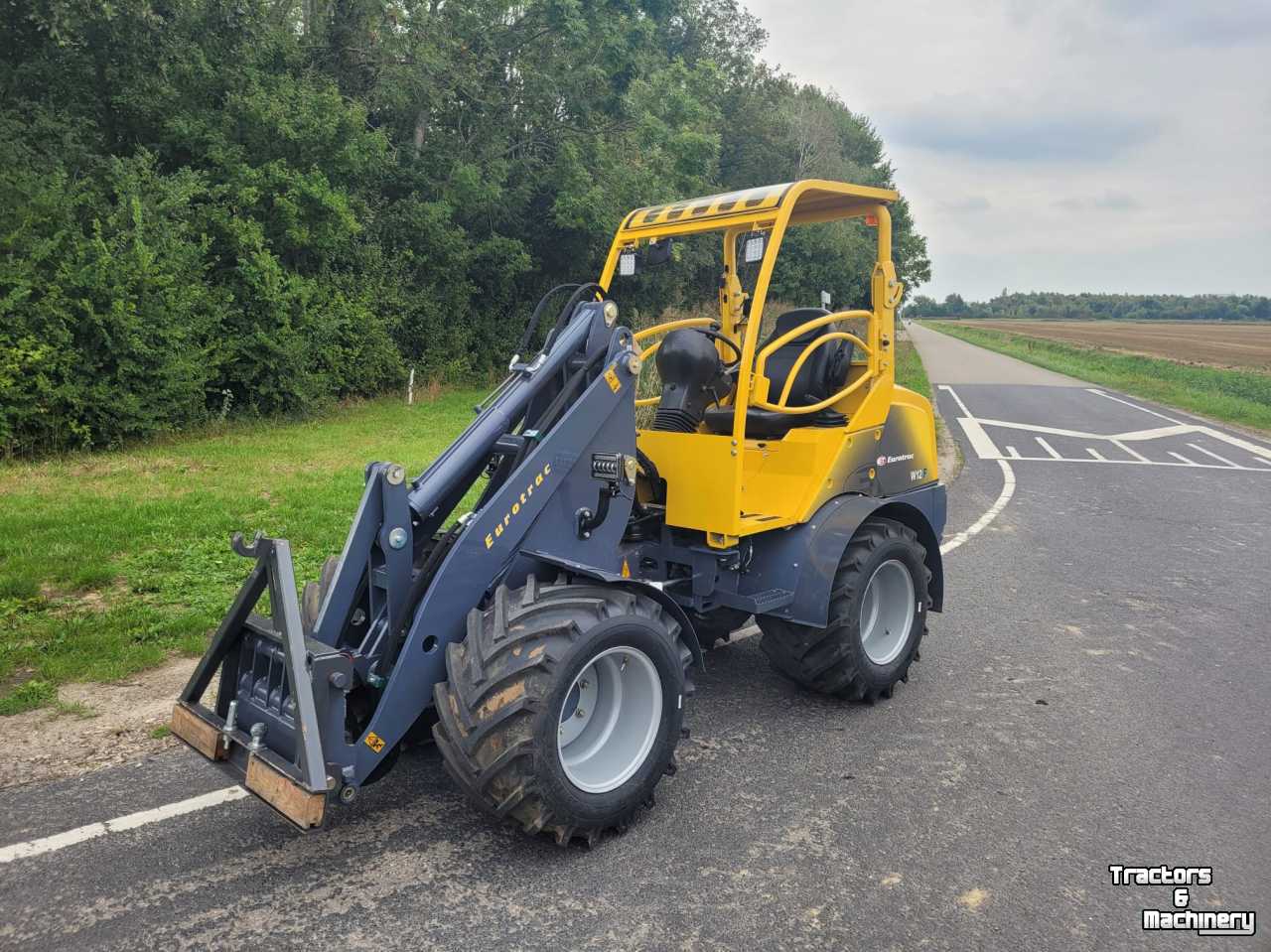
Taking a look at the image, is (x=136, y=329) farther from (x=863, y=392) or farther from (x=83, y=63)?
(x=863, y=392)

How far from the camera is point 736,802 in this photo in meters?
3.97

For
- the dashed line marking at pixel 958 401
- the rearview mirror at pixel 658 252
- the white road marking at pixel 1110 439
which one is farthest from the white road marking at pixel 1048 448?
the rearview mirror at pixel 658 252

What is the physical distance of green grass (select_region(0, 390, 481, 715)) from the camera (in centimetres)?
553

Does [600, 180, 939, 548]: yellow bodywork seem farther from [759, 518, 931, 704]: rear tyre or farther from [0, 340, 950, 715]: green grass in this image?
[0, 340, 950, 715]: green grass

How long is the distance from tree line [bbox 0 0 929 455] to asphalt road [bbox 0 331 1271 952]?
9.93 feet

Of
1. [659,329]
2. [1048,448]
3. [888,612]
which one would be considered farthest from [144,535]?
[1048,448]

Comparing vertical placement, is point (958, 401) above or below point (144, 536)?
below

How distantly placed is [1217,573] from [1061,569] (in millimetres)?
1270

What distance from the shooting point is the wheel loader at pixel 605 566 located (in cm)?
332

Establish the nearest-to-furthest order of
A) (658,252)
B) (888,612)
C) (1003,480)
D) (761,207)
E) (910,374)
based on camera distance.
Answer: (761,207) → (658,252) → (888,612) → (1003,480) → (910,374)

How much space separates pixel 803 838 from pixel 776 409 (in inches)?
84.0

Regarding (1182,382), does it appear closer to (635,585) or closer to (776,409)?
(776,409)

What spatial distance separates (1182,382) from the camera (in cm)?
3312

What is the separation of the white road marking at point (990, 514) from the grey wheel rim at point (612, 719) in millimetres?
4897
